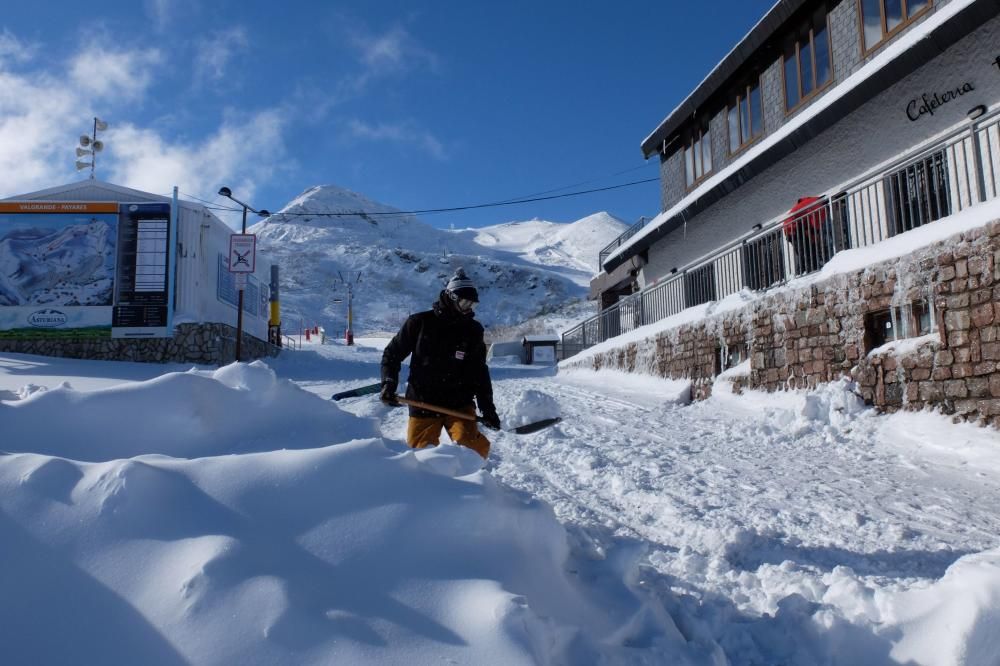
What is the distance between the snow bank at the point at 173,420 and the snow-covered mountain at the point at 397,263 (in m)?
53.0

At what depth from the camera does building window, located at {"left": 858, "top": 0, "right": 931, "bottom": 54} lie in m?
10.4

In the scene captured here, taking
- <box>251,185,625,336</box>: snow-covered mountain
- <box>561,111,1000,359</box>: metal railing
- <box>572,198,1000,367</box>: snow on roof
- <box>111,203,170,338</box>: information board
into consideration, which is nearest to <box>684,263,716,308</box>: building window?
<box>561,111,1000,359</box>: metal railing

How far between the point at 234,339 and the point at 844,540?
1798cm

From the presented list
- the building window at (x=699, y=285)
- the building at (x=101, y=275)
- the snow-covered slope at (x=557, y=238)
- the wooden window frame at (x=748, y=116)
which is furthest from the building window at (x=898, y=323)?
the snow-covered slope at (x=557, y=238)

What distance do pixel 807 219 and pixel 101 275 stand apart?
638 inches

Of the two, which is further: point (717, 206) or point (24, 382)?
point (717, 206)

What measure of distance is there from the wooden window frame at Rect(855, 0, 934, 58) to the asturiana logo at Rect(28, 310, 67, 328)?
18601 mm

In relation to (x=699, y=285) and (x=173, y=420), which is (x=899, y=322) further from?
(x=173, y=420)

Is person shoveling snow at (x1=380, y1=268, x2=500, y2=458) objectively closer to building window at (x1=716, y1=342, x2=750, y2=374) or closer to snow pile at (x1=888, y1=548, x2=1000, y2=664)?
snow pile at (x1=888, y1=548, x2=1000, y2=664)

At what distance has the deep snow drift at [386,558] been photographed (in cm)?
199

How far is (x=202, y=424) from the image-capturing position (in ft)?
13.1

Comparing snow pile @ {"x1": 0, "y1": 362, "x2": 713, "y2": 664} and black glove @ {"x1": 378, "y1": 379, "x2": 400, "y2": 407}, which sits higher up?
black glove @ {"x1": 378, "y1": 379, "x2": 400, "y2": 407}

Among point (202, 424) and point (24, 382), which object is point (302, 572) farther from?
point (24, 382)

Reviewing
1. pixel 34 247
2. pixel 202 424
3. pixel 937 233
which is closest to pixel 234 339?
pixel 34 247
